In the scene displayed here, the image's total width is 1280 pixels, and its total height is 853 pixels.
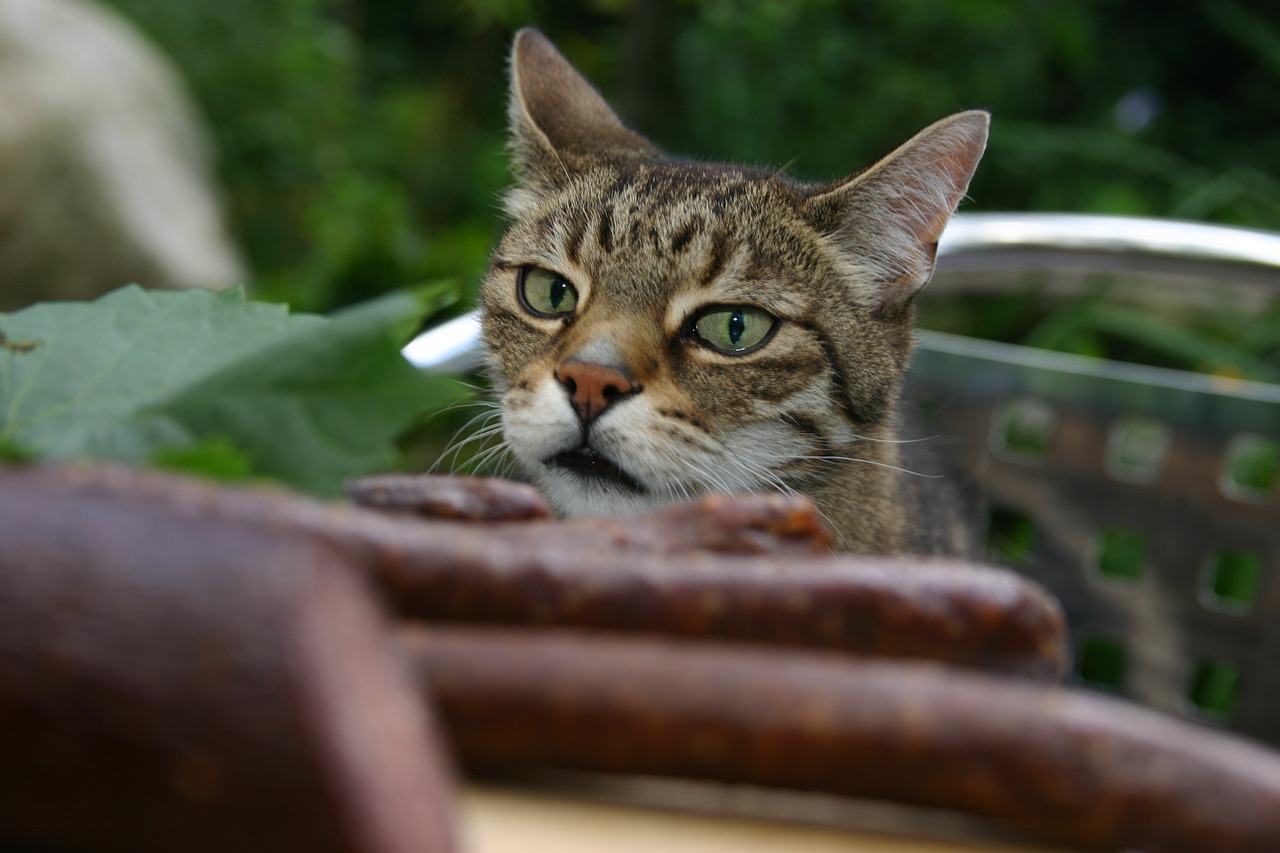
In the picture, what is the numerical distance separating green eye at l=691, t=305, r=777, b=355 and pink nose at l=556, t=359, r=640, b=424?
15 cm

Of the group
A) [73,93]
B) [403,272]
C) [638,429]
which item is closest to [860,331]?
[638,429]

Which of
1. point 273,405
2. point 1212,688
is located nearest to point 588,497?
point 273,405

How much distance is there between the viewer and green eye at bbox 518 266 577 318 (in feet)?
4.74

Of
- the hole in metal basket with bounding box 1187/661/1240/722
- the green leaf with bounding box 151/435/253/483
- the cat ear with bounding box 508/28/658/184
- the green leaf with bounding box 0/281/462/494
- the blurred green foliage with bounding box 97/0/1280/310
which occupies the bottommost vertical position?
the green leaf with bounding box 151/435/253/483

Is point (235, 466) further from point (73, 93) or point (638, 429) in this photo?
point (73, 93)

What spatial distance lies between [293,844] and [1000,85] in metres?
4.59

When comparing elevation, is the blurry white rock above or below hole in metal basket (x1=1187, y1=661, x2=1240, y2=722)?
above

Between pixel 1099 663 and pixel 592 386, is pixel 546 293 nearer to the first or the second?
pixel 592 386

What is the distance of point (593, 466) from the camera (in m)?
1.27

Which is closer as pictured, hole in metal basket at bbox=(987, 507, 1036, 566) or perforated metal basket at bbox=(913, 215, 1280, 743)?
perforated metal basket at bbox=(913, 215, 1280, 743)

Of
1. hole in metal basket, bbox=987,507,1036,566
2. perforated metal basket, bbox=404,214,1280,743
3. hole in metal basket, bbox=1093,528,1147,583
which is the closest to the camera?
perforated metal basket, bbox=404,214,1280,743

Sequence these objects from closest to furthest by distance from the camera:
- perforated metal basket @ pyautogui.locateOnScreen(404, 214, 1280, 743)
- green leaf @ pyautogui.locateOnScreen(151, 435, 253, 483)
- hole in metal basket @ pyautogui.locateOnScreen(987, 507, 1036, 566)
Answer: green leaf @ pyautogui.locateOnScreen(151, 435, 253, 483), perforated metal basket @ pyautogui.locateOnScreen(404, 214, 1280, 743), hole in metal basket @ pyautogui.locateOnScreen(987, 507, 1036, 566)

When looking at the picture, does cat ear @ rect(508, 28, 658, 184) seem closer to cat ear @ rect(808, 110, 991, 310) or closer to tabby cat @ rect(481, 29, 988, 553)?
tabby cat @ rect(481, 29, 988, 553)

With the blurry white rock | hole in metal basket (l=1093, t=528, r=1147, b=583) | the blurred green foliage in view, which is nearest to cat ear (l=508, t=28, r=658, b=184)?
hole in metal basket (l=1093, t=528, r=1147, b=583)
